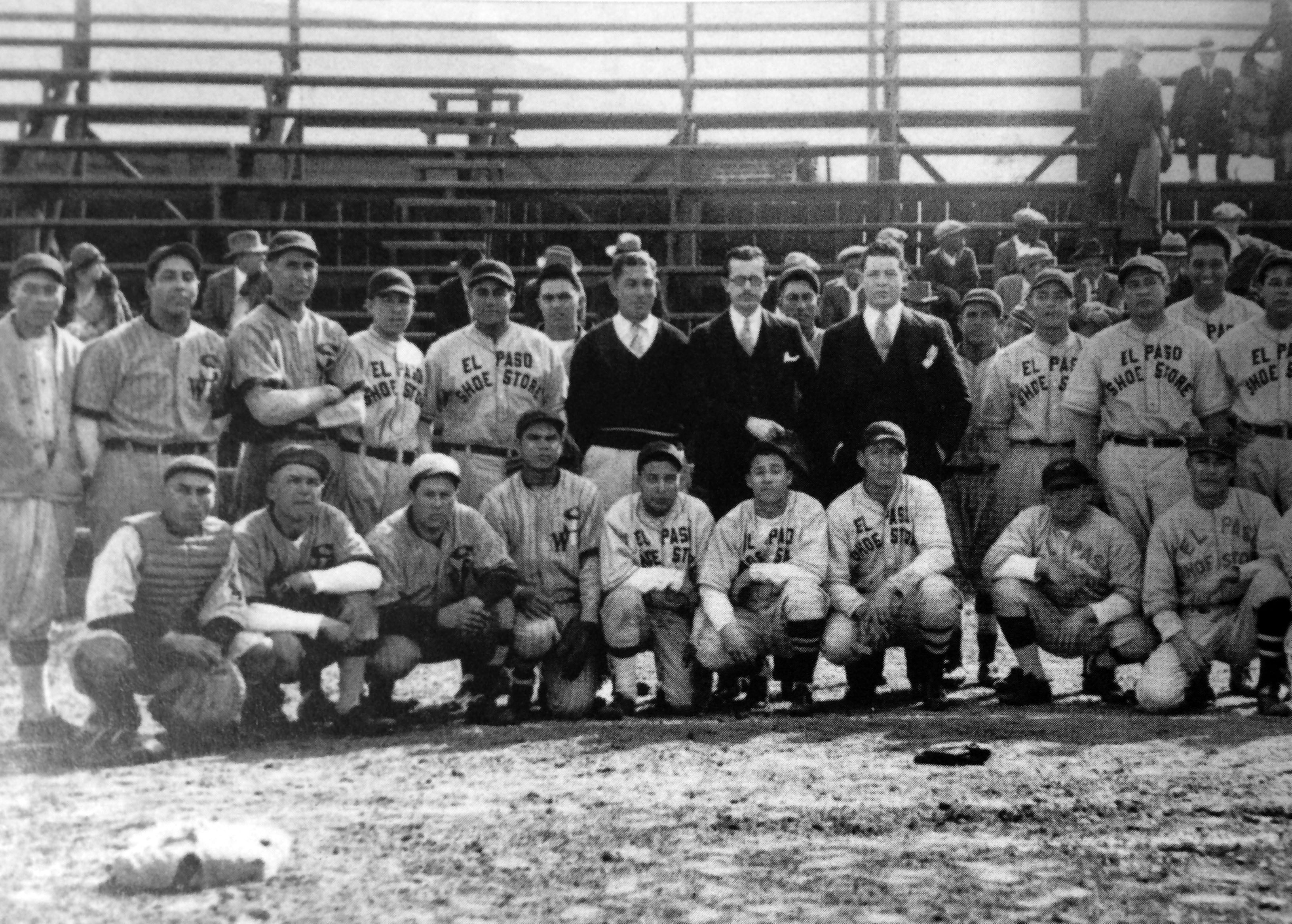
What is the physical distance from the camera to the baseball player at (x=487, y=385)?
300 inches

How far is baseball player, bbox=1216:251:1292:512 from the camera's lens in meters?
7.31

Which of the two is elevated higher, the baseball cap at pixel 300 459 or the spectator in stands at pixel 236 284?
the spectator in stands at pixel 236 284

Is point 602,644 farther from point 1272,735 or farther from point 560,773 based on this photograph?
point 1272,735

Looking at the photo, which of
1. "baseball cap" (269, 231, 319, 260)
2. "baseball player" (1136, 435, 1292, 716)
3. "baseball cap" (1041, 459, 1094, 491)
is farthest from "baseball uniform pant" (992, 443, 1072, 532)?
"baseball cap" (269, 231, 319, 260)

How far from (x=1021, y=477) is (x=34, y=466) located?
4559mm

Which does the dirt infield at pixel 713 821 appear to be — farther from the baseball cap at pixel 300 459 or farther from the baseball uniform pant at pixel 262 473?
the baseball uniform pant at pixel 262 473

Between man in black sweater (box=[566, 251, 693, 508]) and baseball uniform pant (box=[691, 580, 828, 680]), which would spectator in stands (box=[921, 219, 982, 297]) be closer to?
man in black sweater (box=[566, 251, 693, 508])

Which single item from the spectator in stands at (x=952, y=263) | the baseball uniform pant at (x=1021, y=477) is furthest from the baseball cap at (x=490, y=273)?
the spectator in stands at (x=952, y=263)

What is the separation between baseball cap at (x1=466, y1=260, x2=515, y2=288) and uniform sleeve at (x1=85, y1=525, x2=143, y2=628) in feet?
7.46

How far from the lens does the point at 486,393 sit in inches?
300

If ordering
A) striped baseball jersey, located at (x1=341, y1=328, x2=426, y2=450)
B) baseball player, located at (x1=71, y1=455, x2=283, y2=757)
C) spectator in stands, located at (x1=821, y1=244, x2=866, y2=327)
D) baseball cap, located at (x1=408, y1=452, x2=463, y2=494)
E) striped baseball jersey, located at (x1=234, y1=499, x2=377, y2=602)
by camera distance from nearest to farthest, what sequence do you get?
1. baseball player, located at (x1=71, y1=455, x2=283, y2=757)
2. striped baseball jersey, located at (x1=234, y1=499, x2=377, y2=602)
3. baseball cap, located at (x1=408, y1=452, x2=463, y2=494)
4. striped baseball jersey, located at (x1=341, y1=328, x2=426, y2=450)
5. spectator in stands, located at (x1=821, y1=244, x2=866, y2=327)

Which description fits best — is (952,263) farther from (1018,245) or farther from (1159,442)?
(1159,442)

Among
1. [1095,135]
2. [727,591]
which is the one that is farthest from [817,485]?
[1095,135]

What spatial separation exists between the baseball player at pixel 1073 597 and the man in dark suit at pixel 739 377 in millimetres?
1293
